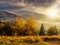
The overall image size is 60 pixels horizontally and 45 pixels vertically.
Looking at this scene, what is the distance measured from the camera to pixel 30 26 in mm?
7824

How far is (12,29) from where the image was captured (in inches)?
293

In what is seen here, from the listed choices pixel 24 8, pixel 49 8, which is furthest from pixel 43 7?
pixel 24 8

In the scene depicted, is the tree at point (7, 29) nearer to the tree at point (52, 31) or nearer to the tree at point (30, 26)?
the tree at point (30, 26)

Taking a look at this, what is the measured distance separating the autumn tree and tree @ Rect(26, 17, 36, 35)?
7.9 inches

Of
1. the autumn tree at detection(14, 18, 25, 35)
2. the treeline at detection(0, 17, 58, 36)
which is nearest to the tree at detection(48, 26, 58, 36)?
the treeline at detection(0, 17, 58, 36)

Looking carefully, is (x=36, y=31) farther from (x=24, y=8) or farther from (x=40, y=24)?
(x=24, y=8)

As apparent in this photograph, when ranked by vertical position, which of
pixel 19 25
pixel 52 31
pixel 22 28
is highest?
pixel 19 25

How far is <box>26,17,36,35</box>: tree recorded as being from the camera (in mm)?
7715

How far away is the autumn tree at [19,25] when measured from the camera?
24.9 feet

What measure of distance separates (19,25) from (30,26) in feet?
1.50

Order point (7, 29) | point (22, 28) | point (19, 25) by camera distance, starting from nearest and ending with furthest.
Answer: point (7, 29)
point (19, 25)
point (22, 28)

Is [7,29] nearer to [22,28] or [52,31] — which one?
[22,28]

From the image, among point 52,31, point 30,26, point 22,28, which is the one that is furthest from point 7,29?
point 52,31

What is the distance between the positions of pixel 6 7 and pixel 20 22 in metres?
0.88
